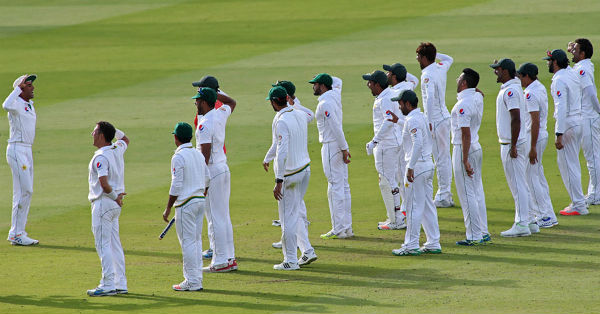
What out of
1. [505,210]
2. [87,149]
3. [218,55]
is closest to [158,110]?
[87,149]

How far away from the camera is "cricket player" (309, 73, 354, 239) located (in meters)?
13.1

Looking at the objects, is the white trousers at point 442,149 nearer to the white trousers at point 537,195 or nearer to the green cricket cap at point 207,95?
the white trousers at point 537,195

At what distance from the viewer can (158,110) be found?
22469 millimetres

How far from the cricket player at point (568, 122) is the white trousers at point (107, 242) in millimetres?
6887

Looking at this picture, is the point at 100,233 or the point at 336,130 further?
the point at 336,130

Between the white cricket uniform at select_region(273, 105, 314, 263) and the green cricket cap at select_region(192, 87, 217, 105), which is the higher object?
the green cricket cap at select_region(192, 87, 217, 105)

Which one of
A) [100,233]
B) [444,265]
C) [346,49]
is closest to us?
[100,233]

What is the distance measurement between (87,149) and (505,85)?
33.8ft

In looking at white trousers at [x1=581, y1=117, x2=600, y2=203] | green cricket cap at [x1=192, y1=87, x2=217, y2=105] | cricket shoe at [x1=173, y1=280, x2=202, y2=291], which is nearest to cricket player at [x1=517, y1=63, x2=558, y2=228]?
white trousers at [x1=581, y1=117, x2=600, y2=203]

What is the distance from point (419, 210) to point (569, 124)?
139 inches

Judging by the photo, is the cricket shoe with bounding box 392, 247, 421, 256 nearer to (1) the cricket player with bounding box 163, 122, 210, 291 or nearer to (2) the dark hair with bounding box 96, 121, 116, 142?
(1) the cricket player with bounding box 163, 122, 210, 291

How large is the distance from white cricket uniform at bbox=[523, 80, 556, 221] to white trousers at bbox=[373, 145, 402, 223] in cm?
190

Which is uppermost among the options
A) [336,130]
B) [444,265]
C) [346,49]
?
[346,49]

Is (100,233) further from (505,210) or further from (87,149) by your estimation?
(87,149)
